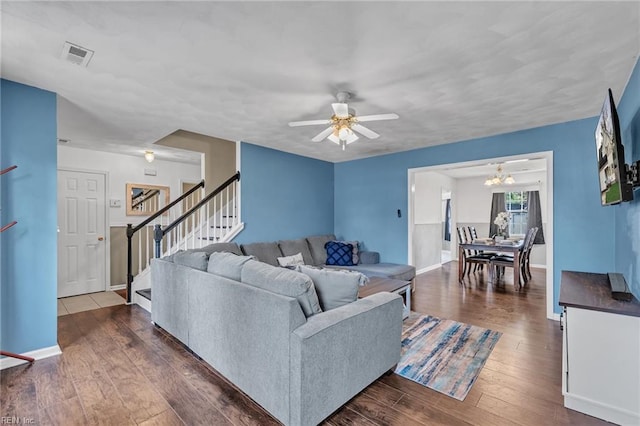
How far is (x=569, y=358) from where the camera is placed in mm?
1961

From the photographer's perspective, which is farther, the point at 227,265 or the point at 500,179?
the point at 500,179

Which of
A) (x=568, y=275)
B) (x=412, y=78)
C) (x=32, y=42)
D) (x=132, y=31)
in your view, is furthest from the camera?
(x=568, y=275)

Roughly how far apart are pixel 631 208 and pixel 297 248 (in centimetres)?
409

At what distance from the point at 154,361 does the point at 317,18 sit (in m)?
3.00

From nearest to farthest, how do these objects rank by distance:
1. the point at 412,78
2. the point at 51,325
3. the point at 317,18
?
the point at 317,18 < the point at 412,78 < the point at 51,325

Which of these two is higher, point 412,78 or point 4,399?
point 412,78

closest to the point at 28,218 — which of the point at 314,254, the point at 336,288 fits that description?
the point at 336,288

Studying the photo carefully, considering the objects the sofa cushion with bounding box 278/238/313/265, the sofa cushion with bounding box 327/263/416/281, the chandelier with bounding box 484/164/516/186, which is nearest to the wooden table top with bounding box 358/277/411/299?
the sofa cushion with bounding box 327/263/416/281

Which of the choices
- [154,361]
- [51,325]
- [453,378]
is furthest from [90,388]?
[453,378]

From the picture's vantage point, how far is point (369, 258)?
18.1 feet

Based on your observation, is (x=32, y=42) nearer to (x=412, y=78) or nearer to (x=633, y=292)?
(x=412, y=78)

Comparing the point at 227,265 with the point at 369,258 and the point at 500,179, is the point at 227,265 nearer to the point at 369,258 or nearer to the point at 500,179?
the point at 369,258

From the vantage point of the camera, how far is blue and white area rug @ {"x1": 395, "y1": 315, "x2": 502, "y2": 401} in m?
2.30

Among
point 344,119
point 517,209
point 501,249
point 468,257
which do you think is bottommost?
point 468,257
